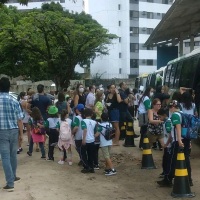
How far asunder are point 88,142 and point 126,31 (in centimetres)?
5304

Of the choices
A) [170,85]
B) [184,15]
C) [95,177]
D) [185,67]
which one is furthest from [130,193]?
[184,15]

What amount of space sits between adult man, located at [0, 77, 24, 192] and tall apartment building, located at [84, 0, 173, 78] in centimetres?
5117

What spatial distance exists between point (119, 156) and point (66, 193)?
12.7 feet

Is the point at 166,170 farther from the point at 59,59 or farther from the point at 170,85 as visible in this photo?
the point at 59,59

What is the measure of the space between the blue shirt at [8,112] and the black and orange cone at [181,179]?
9.56 ft

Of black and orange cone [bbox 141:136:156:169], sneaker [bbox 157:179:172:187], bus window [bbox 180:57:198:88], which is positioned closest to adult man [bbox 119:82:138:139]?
bus window [bbox 180:57:198:88]

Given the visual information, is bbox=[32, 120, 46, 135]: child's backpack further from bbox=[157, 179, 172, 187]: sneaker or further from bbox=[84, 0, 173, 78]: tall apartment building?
bbox=[84, 0, 173, 78]: tall apartment building

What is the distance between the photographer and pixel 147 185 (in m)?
8.02

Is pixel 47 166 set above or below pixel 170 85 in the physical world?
→ below

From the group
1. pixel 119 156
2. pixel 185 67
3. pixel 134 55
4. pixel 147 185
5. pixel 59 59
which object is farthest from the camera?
pixel 134 55

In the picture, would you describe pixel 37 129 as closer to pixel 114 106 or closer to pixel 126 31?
pixel 114 106

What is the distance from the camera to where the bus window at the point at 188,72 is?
41.0 ft

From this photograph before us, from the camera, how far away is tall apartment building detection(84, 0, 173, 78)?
5981 centimetres

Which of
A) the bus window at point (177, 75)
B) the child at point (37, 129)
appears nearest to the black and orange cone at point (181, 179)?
the child at point (37, 129)
